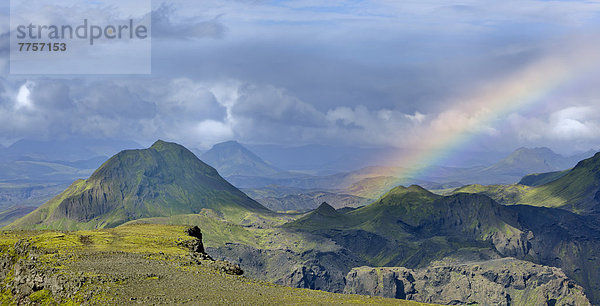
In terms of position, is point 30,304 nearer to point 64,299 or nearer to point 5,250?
point 64,299

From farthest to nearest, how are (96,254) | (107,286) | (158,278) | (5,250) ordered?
1. (5,250)
2. (96,254)
3. (158,278)
4. (107,286)

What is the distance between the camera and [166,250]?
194875mm

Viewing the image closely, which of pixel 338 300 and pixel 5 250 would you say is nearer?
pixel 338 300

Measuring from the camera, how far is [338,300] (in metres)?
145

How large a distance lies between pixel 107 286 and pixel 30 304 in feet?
89.7

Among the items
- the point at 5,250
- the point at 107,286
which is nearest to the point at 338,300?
the point at 107,286

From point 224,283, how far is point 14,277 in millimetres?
60246

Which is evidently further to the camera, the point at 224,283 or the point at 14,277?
the point at 14,277

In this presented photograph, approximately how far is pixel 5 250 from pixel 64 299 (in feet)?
216

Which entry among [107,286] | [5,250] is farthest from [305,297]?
[5,250]

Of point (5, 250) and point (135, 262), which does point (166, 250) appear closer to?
point (135, 262)

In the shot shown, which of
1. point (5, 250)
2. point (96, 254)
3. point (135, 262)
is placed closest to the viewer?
point (135, 262)

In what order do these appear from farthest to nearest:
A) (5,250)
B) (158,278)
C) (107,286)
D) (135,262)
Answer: (5,250) → (135,262) → (158,278) → (107,286)

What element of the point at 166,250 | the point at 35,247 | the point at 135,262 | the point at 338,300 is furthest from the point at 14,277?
the point at 338,300
